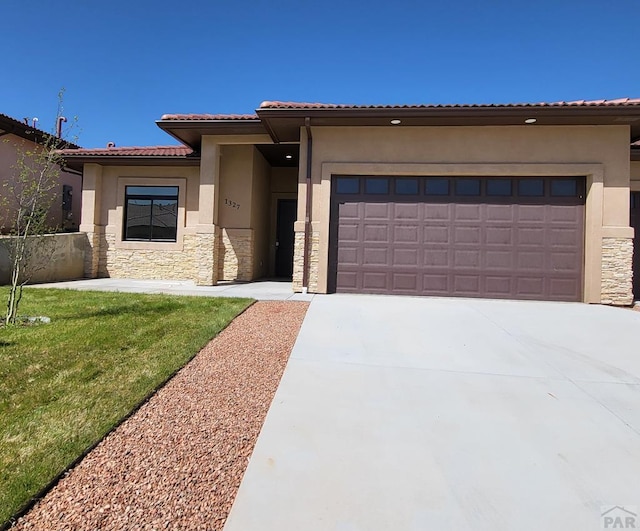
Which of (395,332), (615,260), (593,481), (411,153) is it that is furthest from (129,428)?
(615,260)

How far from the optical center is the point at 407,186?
30.4 feet

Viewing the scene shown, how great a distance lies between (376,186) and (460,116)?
243 centimetres

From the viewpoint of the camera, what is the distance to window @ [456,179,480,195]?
9.12 meters

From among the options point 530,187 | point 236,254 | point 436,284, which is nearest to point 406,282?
point 436,284

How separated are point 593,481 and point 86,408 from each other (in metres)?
3.61

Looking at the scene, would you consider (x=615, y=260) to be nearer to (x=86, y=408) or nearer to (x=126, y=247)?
(x=86, y=408)

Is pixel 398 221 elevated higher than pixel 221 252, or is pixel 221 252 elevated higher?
pixel 398 221

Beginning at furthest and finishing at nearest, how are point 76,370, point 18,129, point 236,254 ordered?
point 18,129, point 236,254, point 76,370

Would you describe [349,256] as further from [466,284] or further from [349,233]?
[466,284]

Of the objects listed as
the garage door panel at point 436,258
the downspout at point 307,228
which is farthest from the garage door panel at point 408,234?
the downspout at point 307,228

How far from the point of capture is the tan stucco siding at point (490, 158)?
28.3 ft

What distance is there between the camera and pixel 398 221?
9.20 m

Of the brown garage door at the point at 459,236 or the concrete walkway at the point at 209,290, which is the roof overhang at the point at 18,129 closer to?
the concrete walkway at the point at 209,290

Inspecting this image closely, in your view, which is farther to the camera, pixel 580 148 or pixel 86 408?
pixel 580 148
